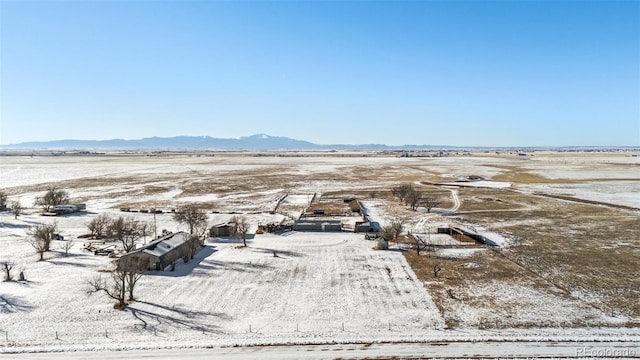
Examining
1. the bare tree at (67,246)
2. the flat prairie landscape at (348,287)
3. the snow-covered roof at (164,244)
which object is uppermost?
the snow-covered roof at (164,244)

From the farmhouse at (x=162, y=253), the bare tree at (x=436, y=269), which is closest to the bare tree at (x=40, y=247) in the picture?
the farmhouse at (x=162, y=253)

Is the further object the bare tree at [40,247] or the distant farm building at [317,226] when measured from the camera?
the distant farm building at [317,226]

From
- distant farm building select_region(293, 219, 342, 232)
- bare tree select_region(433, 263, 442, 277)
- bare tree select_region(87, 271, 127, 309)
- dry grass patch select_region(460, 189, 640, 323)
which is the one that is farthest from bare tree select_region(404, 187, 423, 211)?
bare tree select_region(87, 271, 127, 309)

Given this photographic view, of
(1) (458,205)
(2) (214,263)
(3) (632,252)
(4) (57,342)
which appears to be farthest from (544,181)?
(4) (57,342)

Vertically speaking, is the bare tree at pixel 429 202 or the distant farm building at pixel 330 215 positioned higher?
the bare tree at pixel 429 202

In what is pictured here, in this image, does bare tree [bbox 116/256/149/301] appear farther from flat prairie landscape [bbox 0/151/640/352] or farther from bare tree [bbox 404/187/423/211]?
bare tree [bbox 404/187/423/211]

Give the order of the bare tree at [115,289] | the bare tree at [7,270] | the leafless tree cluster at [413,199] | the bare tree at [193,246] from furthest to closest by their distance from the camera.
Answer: the leafless tree cluster at [413,199] < the bare tree at [193,246] < the bare tree at [7,270] < the bare tree at [115,289]

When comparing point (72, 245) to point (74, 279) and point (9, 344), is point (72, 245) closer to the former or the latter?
point (74, 279)

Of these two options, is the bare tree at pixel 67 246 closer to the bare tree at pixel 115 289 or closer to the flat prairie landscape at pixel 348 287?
the flat prairie landscape at pixel 348 287
